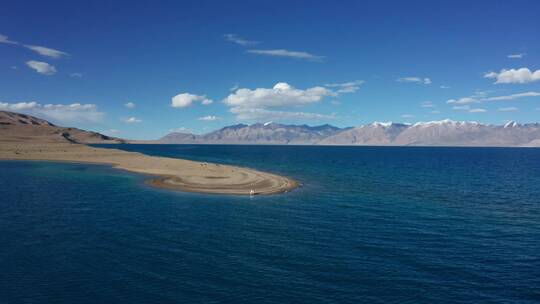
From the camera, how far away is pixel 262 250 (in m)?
39.6

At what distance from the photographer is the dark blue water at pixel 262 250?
29.5m

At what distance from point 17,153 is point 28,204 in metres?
141

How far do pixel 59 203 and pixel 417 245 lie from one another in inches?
2311

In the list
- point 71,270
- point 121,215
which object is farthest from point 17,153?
point 71,270

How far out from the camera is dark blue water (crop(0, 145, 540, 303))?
2955 cm

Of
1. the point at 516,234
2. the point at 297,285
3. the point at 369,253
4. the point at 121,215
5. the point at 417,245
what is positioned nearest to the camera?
the point at 297,285

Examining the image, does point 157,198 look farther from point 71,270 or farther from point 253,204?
point 71,270

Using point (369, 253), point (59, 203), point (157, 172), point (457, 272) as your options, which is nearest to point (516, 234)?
point (457, 272)

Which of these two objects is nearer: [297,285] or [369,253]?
[297,285]

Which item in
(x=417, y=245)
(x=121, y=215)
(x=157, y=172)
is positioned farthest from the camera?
(x=157, y=172)

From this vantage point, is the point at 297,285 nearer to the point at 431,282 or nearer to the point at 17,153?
the point at 431,282

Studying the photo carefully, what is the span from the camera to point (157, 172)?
4599 inches

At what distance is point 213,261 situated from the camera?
35.7 m

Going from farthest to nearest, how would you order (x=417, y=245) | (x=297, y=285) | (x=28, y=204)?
(x=28, y=204), (x=417, y=245), (x=297, y=285)
